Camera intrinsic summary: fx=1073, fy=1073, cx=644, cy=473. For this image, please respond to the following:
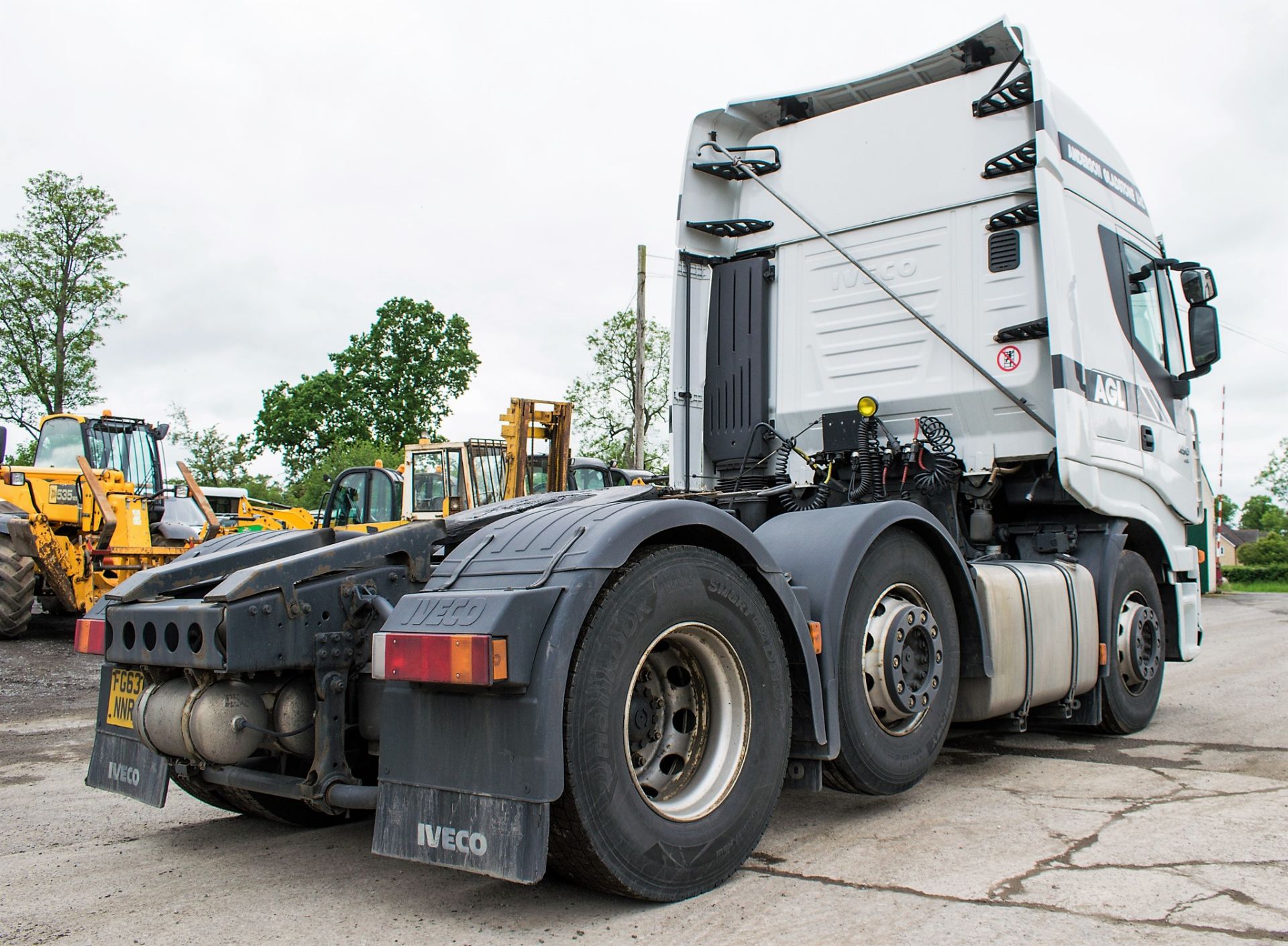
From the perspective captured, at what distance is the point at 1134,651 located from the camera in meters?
6.40

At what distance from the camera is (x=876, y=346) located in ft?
20.7

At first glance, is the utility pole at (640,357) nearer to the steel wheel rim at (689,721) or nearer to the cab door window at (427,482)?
the cab door window at (427,482)

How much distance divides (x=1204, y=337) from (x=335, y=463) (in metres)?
49.5

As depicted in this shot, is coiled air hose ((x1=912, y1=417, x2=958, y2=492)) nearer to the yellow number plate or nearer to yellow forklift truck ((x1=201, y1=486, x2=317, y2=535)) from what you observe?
the yellow number plate

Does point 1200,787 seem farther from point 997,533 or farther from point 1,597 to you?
point 1,597

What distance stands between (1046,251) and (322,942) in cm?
482

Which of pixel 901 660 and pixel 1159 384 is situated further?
pixel 1159 384

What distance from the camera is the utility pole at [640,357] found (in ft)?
80.7

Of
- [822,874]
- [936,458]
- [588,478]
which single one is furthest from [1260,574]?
[822,874]

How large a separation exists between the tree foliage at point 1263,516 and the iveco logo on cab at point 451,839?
107m

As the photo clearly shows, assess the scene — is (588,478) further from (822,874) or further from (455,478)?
(822,874)

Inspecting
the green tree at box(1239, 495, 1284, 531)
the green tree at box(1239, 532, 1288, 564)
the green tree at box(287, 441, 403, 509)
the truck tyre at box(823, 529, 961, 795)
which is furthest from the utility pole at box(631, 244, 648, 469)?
the green tree at box(1239, 495, 1284, 531)

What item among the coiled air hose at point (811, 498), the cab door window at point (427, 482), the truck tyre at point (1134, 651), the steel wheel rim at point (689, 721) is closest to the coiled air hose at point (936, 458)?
the coiled air hose at point (811, 498)

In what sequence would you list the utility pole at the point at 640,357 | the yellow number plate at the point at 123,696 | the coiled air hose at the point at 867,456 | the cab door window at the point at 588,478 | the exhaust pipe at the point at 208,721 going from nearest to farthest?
the exhaust pipe at the point at 208,721 → the yellow number plate at the point at 123,696 → the coiled air hose at the point at 867,456 → the cab door window at the point at 588,478 → the utility pole at the point at 640,357
